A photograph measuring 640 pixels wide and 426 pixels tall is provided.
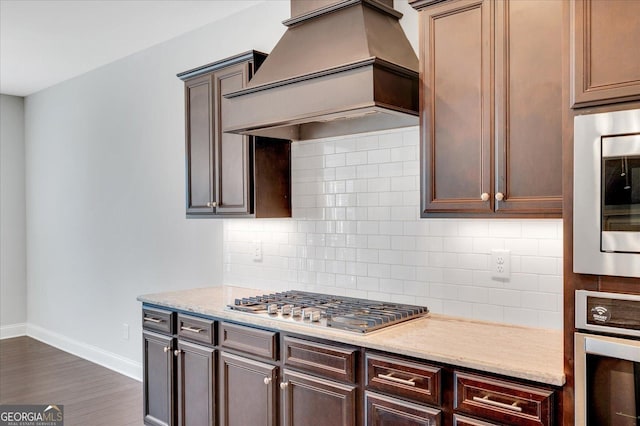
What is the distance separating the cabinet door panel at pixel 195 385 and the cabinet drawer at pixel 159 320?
137mm

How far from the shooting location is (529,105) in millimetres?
2072

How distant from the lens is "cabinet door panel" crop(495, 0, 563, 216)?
2.02 m

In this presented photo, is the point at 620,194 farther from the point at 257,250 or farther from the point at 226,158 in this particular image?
the point at 257,250

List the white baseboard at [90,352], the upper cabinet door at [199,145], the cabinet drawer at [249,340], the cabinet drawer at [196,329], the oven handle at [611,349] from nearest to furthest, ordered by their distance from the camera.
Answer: the oven handle at [611,349]
the cabinet drawer at [249,340]
the cabinet drawer at [196,329]
the upper cabinet door at [199,145]
the white baseboard at [90,352]

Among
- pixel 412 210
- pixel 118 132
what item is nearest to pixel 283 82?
pixel 412 210

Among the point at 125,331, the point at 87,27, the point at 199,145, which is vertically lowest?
the point at 125,331

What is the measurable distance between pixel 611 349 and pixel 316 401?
1254 millimetres

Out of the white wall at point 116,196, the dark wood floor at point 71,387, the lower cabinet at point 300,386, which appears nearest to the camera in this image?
the lower cabinet at point 300,386

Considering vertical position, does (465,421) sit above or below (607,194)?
below

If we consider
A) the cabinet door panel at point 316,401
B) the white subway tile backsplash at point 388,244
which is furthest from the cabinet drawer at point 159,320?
the cabinet door panel at point 316,401

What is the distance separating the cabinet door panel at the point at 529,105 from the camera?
2016 millimetres

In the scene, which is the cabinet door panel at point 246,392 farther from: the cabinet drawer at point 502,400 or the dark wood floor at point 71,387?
the dark wood floor at point 71,387

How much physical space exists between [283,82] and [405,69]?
24.1 inches

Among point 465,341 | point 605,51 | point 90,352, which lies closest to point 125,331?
point 90,352
